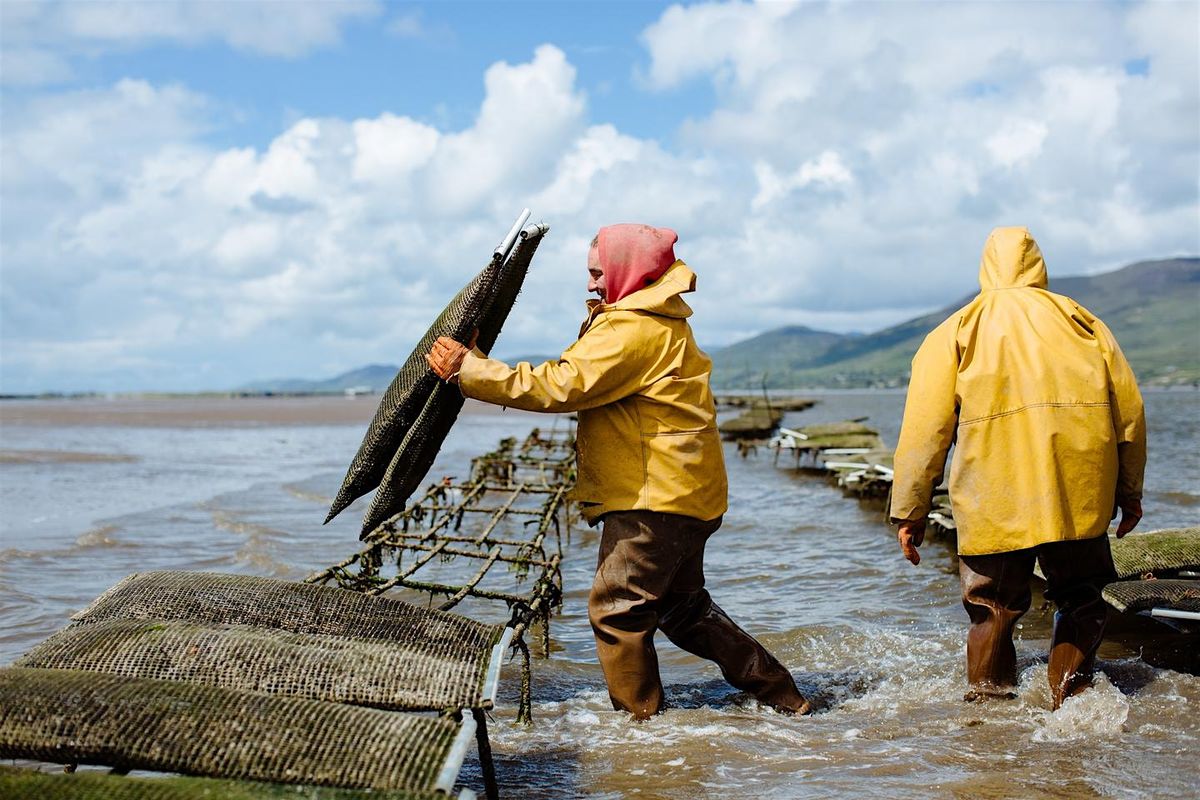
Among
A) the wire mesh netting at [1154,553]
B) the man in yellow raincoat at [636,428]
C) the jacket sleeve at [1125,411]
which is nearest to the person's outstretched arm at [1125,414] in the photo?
the jacket sleeve at [1125,411]

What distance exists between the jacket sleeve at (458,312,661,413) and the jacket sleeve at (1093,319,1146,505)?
6.72 feet

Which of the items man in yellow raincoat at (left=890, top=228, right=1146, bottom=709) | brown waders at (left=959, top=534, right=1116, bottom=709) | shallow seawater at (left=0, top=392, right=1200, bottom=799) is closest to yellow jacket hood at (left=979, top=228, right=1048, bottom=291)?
man in yellow raincoat at (left=890, top=228, right=1146, bottom=709)

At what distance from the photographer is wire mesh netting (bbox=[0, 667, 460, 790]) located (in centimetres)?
292

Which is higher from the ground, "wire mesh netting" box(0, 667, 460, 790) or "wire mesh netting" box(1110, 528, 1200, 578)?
"wire mesh netting" box(0, 667, 460, 790)

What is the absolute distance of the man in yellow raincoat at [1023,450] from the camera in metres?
4.50

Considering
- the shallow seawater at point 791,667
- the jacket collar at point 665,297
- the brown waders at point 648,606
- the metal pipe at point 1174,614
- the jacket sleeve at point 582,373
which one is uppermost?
the jacket collar at point 665,297

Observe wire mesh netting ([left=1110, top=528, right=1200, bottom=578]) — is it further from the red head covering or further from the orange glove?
the orange glove

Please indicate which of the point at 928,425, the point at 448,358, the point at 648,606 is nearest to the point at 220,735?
the point at 448,358

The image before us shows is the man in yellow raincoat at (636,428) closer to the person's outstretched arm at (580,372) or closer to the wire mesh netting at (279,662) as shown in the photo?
the person's outstretched arm at (580,372)

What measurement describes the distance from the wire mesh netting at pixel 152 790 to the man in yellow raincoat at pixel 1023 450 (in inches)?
115

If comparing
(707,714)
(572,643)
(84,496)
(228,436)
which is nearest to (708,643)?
(707,714)

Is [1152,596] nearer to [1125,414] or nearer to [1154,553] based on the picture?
[1154,553]

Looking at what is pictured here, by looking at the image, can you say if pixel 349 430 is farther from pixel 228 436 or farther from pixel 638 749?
pixel 638 749

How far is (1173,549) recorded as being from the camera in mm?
7094
